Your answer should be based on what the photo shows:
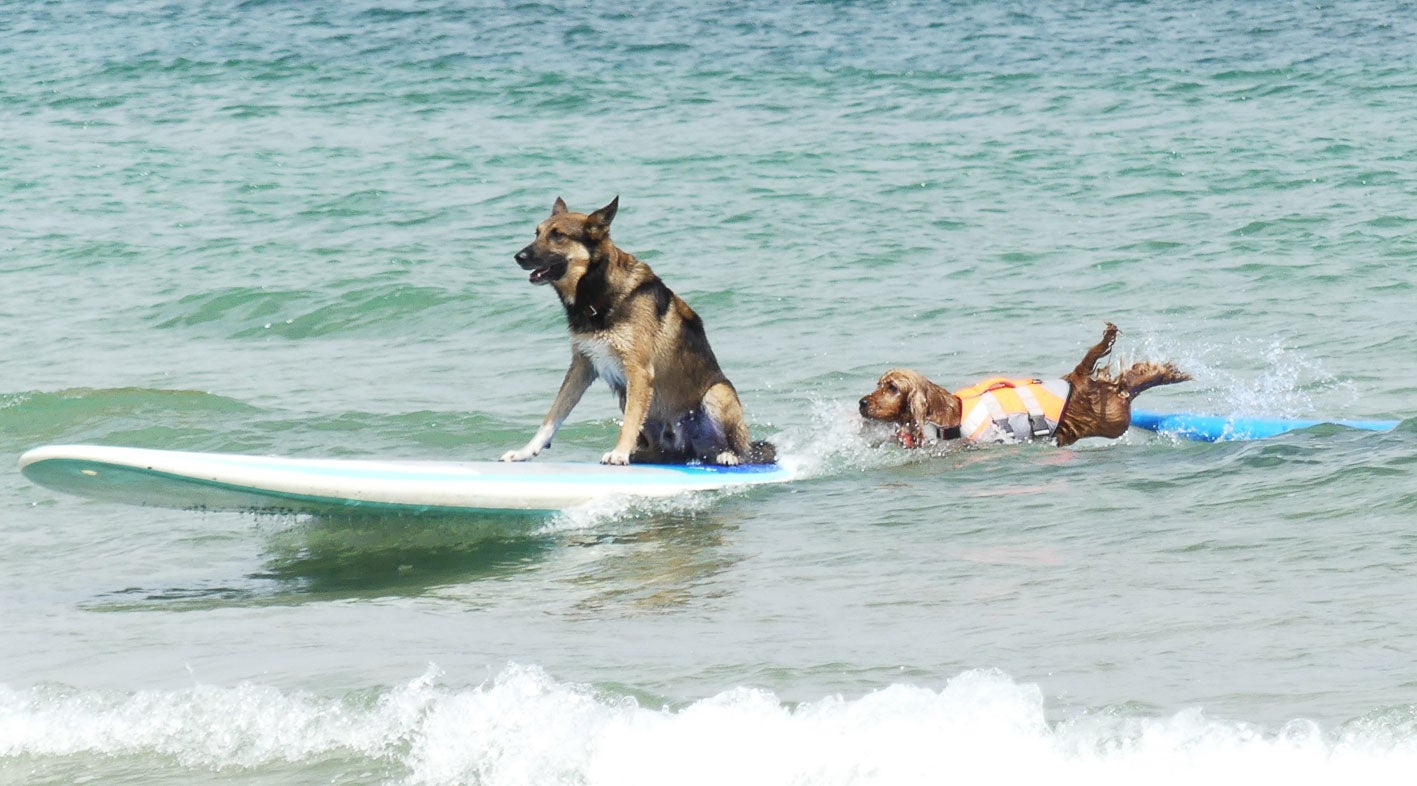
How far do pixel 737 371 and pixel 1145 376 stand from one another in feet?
11.8

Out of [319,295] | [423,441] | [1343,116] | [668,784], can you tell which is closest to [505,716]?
[668,784]

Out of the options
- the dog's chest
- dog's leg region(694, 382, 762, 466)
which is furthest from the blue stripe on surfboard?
the dog's chest

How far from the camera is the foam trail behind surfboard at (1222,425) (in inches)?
371

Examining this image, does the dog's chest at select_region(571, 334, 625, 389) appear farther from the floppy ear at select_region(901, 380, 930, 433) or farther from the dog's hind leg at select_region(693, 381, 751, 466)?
the floppy ear at select_region(901, 380, 930, 433)

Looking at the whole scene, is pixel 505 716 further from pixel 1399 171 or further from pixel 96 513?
pixel 1399 171

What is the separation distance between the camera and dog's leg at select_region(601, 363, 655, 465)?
28.9 feet

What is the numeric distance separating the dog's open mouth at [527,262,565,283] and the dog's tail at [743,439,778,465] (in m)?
1.59

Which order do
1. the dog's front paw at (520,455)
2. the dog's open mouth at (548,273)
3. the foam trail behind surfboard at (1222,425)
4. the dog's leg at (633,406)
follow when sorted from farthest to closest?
the foam trail behind surfboard at (1222,425) → the dog's front paw at (520,455) → the dog's leg at (633,406) → the dog's open mouth at (548,273)

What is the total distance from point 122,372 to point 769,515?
6818 mm

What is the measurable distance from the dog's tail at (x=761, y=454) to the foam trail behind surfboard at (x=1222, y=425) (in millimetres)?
2188

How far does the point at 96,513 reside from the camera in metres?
9.26

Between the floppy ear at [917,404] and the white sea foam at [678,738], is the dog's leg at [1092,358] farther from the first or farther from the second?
the white sea foam at [678,738]

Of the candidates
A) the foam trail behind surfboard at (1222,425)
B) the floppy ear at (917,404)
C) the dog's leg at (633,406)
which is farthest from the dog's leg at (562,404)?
the foam trail behind surfboard at (1222,425)

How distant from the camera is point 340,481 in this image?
27.1ft
